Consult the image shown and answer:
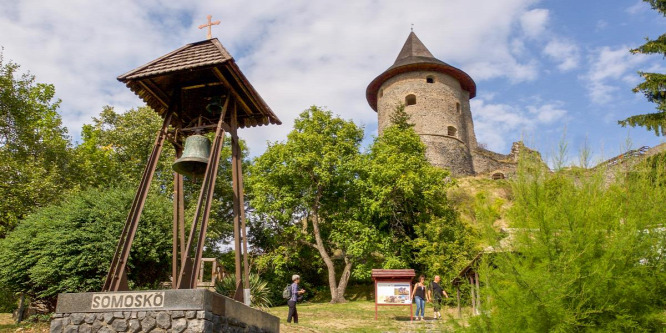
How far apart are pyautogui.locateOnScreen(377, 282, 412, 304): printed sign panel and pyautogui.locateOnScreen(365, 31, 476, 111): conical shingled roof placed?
25.3 meters

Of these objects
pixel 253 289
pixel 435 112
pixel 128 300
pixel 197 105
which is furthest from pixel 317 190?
pixel 128 300

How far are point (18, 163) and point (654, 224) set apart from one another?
21781 mm

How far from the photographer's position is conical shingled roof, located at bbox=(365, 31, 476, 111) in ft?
122

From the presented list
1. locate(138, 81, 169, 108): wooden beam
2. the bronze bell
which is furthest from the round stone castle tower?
the bronze bell

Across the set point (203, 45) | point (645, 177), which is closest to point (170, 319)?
point (203, 45)

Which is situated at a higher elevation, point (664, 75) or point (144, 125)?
point (144, 125)

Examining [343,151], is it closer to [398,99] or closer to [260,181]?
[260,181]

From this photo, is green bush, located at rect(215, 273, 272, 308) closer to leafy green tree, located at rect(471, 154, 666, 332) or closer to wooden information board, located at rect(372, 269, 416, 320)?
wooden information board, located at rect(372, 269, 416, 320)

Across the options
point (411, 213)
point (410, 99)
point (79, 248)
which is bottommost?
point (79, 248)

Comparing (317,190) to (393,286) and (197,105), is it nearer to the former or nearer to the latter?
(393,286)

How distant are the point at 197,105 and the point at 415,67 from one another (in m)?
30.9

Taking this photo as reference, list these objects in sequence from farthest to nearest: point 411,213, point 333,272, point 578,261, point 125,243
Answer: point 411,213 < point 333,272 < point 125,243 < point 578,261

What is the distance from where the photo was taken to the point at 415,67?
3712cm

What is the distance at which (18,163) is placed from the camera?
20.3m
